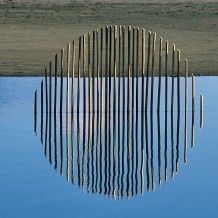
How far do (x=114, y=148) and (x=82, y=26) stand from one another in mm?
20157

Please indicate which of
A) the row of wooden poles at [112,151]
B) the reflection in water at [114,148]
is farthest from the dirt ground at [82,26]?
the row of wooden poles at [112,151]

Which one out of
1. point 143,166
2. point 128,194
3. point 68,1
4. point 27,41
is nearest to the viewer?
point 128,194

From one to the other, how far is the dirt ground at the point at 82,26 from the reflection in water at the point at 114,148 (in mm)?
6540

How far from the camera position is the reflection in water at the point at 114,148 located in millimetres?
13453

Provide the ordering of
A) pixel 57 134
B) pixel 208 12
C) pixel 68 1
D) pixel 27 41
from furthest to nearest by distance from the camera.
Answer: pixel 68 1, pixel 208 12, pixel 27 41, pixel 57 134

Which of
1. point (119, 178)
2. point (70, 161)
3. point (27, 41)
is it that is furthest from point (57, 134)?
point (27, 41)

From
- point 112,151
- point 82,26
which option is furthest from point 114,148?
point 82,26

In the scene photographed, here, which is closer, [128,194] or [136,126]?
[128,194]

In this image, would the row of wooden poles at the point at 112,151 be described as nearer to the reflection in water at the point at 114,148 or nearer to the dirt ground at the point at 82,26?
the reflection in water at the point at 114,148

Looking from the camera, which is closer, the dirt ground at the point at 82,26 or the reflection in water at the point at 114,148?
the reflection in water at the point at 114,148

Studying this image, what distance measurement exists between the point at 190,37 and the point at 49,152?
1733 cm

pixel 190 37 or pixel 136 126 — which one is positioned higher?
pixel 190 37

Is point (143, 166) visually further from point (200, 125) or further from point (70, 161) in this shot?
point (200, 125)

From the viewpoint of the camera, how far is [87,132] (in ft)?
54.1
